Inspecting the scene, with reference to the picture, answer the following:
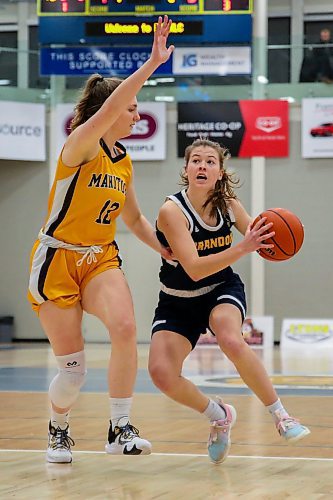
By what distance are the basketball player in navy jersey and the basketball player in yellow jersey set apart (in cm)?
31

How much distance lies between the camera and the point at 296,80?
18.3m

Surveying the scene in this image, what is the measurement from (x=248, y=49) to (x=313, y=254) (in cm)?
419

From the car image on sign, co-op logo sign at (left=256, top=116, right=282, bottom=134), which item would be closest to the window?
co-op logo sign at (left=256, top=116, right=282, bottom=134)

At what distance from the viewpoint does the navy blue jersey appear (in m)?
5.11

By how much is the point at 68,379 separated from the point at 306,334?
1306cm

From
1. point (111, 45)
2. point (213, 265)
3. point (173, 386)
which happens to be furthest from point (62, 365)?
point (111, 45)

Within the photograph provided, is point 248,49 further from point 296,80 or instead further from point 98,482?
point 98,482

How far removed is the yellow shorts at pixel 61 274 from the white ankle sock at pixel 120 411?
1.73 feet

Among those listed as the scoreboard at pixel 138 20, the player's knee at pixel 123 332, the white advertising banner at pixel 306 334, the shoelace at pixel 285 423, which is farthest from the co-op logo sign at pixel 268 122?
the player's knee at pixel 123 332

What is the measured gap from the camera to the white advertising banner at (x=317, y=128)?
59.8ft

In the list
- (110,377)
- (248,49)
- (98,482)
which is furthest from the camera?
(248,49)

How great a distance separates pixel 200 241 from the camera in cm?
511

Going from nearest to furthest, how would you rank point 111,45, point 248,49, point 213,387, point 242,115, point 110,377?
1. point 110,377
2. point 213,387
3. point 111,45
4. point 248,49
5. point 242,115

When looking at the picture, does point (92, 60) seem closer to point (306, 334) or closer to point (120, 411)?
point (306, 334)
